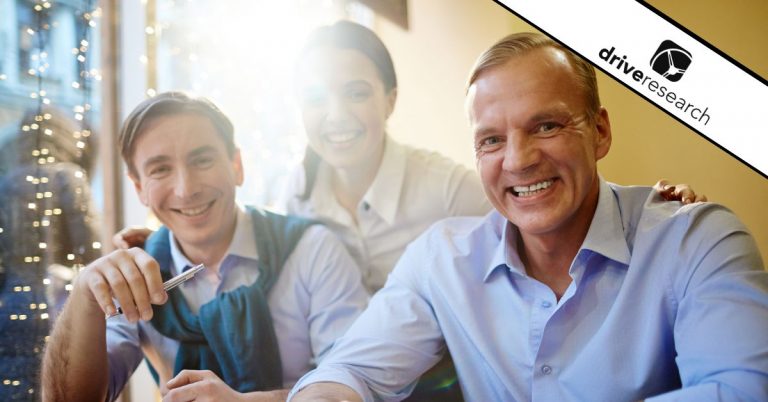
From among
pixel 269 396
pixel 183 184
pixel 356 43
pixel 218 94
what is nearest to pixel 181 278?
pixel 183 184

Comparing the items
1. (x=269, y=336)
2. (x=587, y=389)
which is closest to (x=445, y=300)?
(x=587, y=389)

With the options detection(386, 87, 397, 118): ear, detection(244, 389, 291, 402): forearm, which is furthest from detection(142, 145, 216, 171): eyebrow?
detection(244, 389, 291, 402): forearm

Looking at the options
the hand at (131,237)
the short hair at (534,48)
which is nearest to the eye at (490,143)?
the short hair at (534,48)

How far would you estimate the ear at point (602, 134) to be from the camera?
1471 mm

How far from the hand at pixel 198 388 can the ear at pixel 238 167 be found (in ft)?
1.65

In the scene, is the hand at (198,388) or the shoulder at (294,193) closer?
the hand at (198,388)

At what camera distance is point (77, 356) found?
1.61 meters

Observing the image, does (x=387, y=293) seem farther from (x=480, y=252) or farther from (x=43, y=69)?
(x=43, y=69)

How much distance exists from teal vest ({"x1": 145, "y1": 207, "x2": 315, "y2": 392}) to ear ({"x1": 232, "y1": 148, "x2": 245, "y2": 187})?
229 mm

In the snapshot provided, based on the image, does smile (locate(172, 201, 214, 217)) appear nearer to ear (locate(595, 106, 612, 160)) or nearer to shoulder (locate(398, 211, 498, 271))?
shoulder (locate(398, 211, 498, 271))

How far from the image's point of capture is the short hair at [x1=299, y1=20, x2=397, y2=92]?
69.8 inches

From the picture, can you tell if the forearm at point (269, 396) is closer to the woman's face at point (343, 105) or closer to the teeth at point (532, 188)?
the woman's face at point (343, 105)

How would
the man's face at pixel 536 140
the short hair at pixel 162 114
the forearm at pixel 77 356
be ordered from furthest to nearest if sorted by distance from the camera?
1. the short hair at pixel 162 114
2. the forearm at pixel 77 356
3. the man's face at pixel 536 140

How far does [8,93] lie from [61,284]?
0.51 metres
